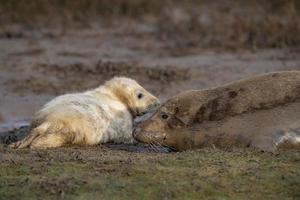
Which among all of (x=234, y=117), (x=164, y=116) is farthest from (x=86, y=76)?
(x=234, y=117)

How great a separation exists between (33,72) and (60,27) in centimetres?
301

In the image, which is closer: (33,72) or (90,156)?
(90,156)

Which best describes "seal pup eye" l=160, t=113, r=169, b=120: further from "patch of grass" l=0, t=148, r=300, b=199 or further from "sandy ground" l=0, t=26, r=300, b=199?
"patch of grass" l=0, t=148, r=300, b=199

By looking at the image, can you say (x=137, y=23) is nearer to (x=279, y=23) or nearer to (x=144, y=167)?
(x=279, y=23)

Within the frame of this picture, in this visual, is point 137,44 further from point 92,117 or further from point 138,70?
point 92,117

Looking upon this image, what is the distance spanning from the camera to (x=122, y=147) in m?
7.90

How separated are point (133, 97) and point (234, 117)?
187 cm

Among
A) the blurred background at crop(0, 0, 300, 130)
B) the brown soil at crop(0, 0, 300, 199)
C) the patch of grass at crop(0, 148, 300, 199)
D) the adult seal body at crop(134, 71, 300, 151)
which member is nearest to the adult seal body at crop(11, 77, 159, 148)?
the brown soil at crop(0, 0, 300, 199)

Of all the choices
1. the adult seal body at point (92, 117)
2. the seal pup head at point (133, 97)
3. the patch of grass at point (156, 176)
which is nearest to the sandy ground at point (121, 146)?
the patch of grass at point (156, 176)

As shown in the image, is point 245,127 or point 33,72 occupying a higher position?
point 245,127

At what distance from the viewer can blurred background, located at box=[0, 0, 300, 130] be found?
1140 centimetres

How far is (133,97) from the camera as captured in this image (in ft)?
28.8

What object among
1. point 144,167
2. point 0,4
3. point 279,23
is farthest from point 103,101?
point 0,4

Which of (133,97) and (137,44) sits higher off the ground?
(133,97)
